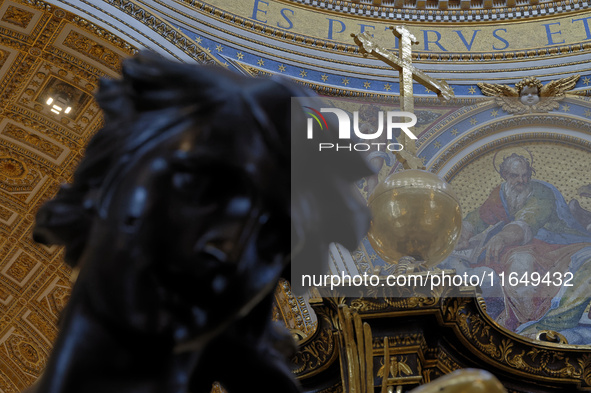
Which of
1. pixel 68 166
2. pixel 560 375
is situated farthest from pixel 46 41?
pixel 560 375

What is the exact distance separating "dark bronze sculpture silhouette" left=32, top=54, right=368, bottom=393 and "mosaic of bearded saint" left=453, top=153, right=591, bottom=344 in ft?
25.1

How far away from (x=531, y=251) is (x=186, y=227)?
8.23m

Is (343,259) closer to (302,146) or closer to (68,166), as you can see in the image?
(68,166)

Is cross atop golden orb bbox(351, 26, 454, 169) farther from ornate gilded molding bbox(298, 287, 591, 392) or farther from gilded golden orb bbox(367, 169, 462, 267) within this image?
ornate gilded molding bbox(298, 287, 591, 392)

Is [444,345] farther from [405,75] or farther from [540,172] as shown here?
[540,172]

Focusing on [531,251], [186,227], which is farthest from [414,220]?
[531,251]

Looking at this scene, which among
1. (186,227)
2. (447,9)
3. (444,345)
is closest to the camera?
(186,227)

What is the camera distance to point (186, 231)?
56 cm

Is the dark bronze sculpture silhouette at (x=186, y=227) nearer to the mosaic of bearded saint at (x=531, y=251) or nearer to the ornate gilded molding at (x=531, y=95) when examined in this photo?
the mosaic of bearded saint at (x=531, y=251)

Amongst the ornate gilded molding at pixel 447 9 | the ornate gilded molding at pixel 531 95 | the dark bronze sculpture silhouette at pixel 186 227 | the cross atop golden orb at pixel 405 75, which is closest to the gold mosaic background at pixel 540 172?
the ornate gilded molding at pixel 531 95

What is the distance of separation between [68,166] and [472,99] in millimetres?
4478

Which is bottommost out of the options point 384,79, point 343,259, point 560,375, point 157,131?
point 157,131

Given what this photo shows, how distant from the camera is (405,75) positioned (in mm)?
3541

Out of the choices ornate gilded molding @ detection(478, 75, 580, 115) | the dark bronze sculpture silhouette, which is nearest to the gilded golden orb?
the dark bronze sculpture silhouette
